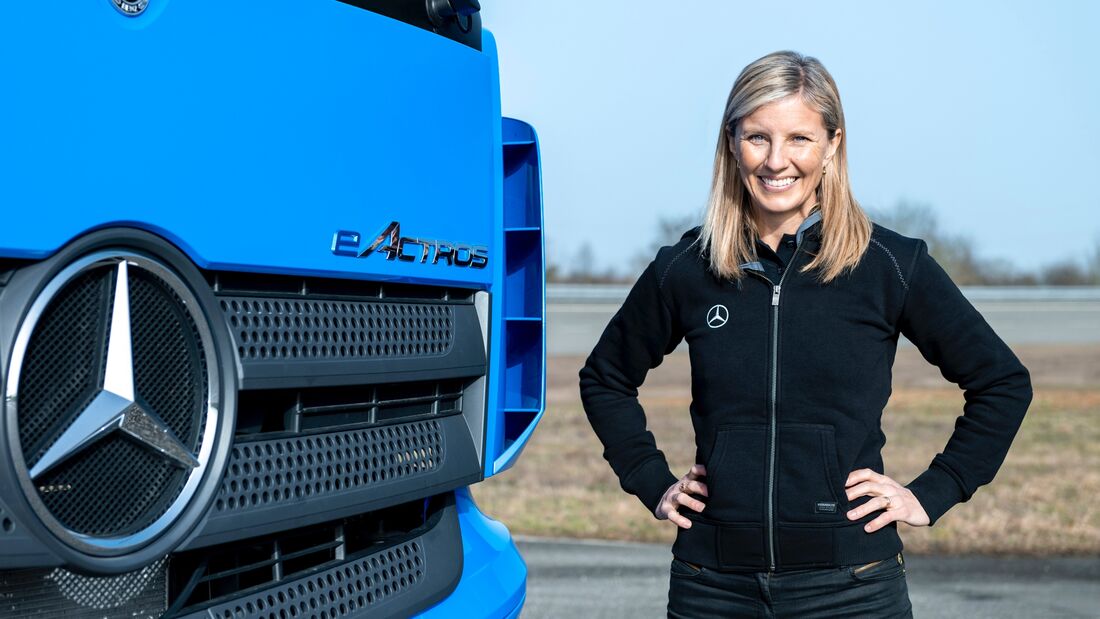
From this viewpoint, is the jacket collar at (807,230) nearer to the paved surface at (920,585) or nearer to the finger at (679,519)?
the finger at (679,519)

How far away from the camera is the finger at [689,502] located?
9.75 feet

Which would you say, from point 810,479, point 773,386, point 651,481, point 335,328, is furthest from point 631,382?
point 335,328

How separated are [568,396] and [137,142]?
13540 millimetres

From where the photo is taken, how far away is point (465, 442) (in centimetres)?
327

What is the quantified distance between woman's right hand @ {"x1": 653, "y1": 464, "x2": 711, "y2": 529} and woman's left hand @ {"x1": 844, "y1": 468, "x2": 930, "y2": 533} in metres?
0.33

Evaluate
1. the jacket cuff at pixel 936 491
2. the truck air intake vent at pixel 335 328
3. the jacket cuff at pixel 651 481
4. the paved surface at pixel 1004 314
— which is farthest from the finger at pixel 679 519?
the paved surface at pixel 1004 314

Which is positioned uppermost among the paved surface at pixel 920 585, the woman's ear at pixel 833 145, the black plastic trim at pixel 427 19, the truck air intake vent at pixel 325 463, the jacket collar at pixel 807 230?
the black plastic trim at pixel 427 19

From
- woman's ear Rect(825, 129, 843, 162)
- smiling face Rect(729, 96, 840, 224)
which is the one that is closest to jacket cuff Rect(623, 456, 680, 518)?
smiling face Rect(729, 96, 840, 224)

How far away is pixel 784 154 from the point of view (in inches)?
115

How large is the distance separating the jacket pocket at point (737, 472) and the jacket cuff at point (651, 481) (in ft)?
0.89

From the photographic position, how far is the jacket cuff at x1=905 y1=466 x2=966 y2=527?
296cm

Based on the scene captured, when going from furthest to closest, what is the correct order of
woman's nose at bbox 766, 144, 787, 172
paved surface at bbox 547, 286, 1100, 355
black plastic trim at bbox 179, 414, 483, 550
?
paved surface at bbox 547, 286, 1100, 355, woman's nose at bbox 766, 144, 787, 172, black plastic trim at bbox 179, 414, 483, 550

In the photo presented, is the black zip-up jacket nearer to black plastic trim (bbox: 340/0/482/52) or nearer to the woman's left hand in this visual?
the woman's left hand

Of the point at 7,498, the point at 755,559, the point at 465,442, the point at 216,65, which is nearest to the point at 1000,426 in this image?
the point at 755,559
